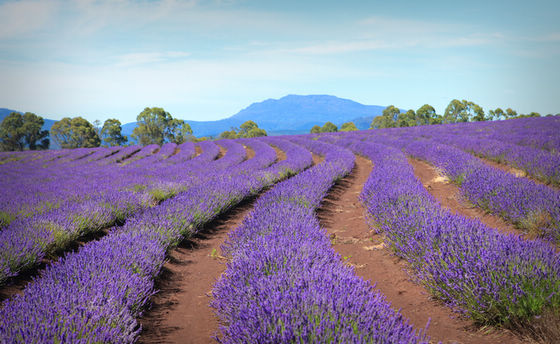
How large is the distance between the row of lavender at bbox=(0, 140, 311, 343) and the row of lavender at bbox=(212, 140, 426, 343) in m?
0.70

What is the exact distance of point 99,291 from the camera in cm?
227

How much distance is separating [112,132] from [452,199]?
2485 inches

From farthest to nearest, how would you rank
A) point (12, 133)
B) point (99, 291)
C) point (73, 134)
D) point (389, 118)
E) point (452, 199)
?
1. point (389, 118)
2. point (73, 134)
3. point (12, 133)
4. point (452, 199)
5. point (99, 291)

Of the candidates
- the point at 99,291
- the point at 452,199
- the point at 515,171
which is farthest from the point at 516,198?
the point at 99,291

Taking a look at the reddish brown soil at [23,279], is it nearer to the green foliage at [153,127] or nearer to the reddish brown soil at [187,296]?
the reddish brown soil at [187,296]

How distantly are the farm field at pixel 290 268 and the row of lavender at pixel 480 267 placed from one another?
14 millimetres

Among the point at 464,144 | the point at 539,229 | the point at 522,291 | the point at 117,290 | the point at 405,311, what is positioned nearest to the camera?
the point at 522,291

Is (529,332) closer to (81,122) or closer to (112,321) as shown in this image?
(112,321)

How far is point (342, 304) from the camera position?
1.84m

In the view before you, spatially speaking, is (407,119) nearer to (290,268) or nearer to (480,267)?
(480,267)

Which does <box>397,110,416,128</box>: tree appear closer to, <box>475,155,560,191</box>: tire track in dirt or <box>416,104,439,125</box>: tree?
<box>416,104,439,125</box>: tree

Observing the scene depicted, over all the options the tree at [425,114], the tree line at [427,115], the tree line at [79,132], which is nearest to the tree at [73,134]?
the tree line at [79,132]

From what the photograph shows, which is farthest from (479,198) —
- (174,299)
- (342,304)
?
(174,299)

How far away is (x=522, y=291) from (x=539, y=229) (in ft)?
6.75
